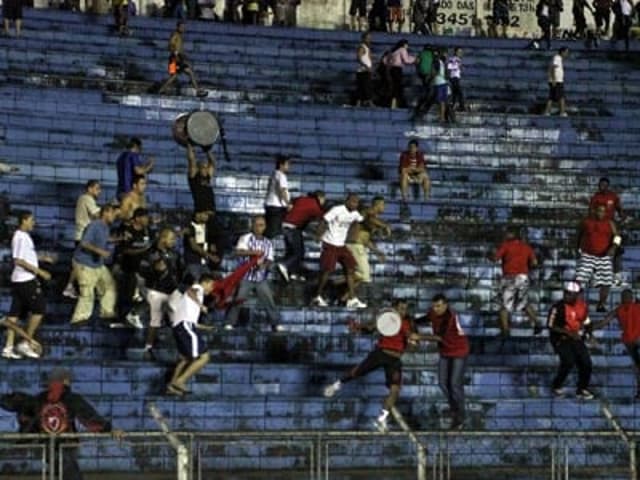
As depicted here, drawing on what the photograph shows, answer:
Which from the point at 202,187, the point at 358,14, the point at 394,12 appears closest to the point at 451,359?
the point at 202,187

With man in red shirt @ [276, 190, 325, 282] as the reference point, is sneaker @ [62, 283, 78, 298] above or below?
below

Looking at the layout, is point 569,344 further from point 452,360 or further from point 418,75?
point 418,75

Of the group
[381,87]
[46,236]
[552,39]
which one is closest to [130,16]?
[381,87]

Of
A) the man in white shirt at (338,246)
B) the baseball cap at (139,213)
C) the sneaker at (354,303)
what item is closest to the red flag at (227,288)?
the baseball cap at (139,213)

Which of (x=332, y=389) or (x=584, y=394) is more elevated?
(x=332, y=389)

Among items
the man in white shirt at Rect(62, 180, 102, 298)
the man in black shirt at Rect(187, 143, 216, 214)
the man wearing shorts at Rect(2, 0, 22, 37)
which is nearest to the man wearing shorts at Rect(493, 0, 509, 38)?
the man wearing shorts at Rect(2, 0, 22, 37)

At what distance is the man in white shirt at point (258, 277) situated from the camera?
2895cm

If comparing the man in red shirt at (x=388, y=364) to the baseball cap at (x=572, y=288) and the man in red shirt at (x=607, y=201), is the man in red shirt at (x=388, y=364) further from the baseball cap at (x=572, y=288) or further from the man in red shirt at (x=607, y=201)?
the man in red shirt at (x=607, y=201)

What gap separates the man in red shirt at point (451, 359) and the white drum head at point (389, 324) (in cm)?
31

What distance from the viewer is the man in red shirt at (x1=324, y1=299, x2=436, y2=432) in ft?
88.0

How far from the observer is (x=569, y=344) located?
Answer: 28.3 m

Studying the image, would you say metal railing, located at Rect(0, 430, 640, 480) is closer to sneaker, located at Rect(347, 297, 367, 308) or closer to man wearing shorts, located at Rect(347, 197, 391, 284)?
sneaker, located at Rect(347, 297, 367, 308)

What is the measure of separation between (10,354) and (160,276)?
2.09 metres

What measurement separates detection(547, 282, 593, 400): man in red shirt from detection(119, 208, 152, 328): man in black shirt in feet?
15.8
